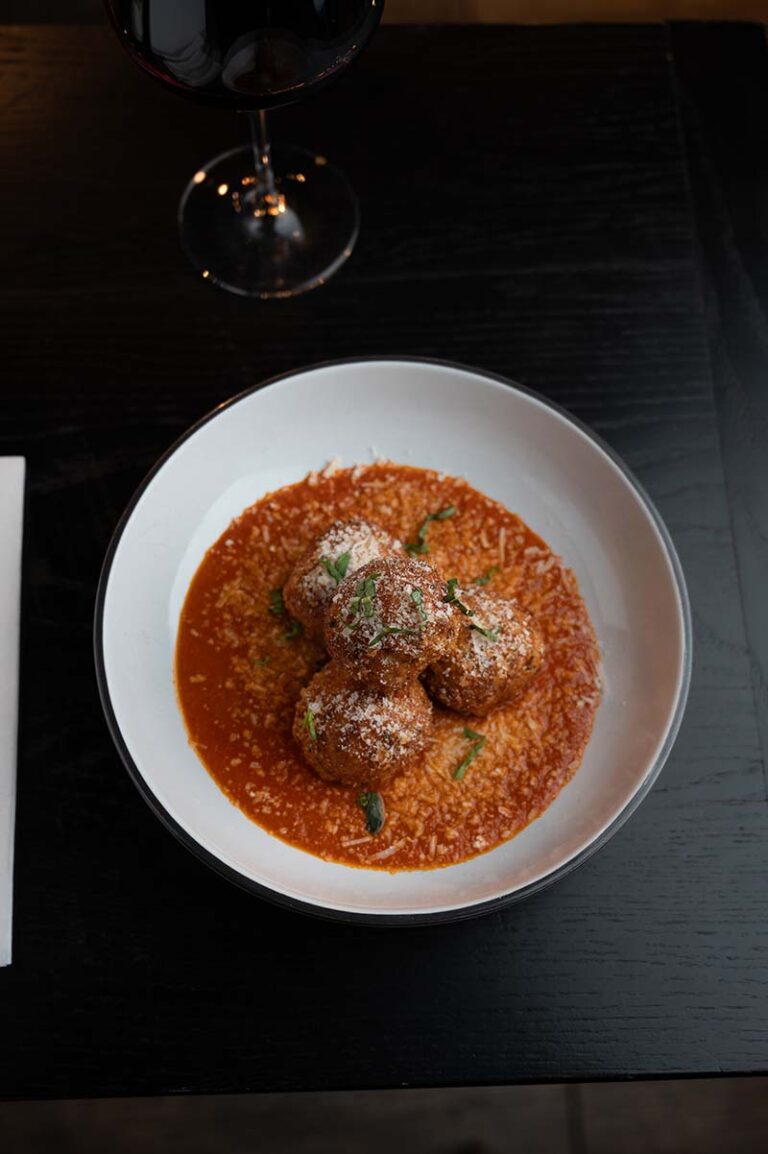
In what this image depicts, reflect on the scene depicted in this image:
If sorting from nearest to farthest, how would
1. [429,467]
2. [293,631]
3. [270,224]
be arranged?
[293,631]
[429,467]
[270,224]

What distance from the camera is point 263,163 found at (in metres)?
1.64

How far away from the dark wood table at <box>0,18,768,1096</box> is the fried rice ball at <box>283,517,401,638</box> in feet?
0.97

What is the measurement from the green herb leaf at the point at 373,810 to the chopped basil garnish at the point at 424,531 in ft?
1.05

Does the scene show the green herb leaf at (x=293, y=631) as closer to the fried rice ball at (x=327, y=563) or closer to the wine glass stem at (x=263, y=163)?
the fried rice ball at (x=327, y=563)

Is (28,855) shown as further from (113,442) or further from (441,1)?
(441,1)

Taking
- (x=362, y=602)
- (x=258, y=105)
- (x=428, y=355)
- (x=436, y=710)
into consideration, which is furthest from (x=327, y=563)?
(x=258, y=105)

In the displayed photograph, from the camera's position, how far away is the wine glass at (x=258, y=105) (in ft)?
4.05

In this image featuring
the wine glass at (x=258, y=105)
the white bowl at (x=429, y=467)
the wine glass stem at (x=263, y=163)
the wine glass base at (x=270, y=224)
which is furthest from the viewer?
the wine glass base at (x=270, y=224)

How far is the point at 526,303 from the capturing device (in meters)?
1.70

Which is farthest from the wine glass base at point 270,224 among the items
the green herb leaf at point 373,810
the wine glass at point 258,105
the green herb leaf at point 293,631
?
the green herb leaf at point 373,810

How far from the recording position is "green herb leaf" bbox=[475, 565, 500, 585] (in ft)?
4.91

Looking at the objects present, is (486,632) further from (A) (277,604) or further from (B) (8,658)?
(B) (8,658)

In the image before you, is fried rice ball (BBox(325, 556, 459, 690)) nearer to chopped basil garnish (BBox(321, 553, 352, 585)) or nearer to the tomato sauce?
chopped basil garnish (BBox(321, 553, 352, 585))

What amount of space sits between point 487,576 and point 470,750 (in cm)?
23
